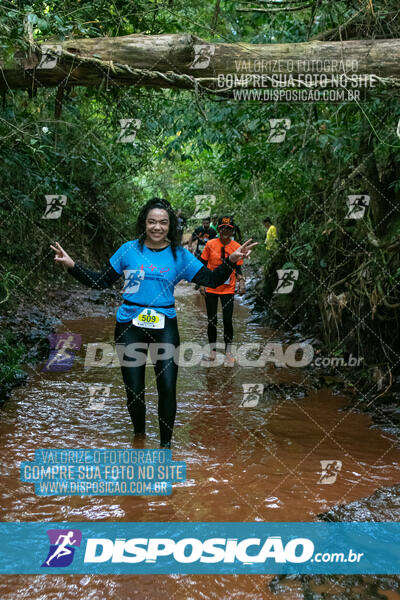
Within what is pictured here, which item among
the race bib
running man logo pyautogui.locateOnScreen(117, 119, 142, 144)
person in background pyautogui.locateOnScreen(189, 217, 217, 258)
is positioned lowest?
the race bib

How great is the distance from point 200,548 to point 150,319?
1567 millimetres

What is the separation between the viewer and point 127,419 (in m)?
4.80

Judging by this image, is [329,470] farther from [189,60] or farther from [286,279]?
[286,279]

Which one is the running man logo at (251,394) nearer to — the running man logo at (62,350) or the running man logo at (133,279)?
the running man logo at (133,279)

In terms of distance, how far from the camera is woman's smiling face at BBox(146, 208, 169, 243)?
386cm

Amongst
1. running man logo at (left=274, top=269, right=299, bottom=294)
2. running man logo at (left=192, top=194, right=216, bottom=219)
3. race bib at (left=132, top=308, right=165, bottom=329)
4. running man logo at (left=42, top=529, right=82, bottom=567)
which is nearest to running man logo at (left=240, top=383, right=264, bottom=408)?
race bib at (left=132, top=308, right=165, bottom=329)

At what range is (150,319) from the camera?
12.7ft

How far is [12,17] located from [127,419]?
10.9 feet

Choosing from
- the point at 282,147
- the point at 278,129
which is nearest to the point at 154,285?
the point at 278,129

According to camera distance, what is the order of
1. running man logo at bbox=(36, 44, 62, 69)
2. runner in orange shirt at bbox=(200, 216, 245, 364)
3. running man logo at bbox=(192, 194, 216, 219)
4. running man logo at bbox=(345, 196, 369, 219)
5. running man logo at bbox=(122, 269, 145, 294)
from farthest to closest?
running man logo at bbox=(192, 194, 216, 219)
runner in orange shirt at bbox=(200, 216, 245, 364)
running man logo at bbox=(345, 196, 369, 219)
running man logo at bbox=(36, 44, 62, 69)
running man logo at bbox=(122, 269, 145, 294)

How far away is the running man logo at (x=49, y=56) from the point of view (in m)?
3.99

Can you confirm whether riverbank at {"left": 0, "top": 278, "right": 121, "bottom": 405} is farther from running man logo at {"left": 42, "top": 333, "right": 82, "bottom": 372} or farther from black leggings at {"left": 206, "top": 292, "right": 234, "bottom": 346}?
black leggings at {"left": 206, "top": 292, "right": 234, "bottom": 346}

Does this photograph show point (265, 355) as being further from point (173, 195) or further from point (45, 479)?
point (173, 195)

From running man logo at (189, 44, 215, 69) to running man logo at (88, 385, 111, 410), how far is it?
3034mm
